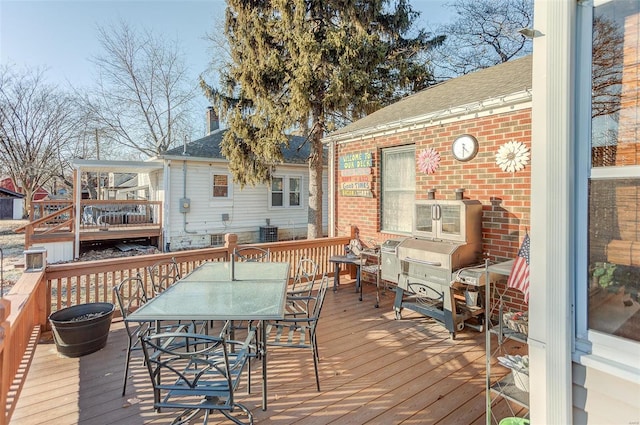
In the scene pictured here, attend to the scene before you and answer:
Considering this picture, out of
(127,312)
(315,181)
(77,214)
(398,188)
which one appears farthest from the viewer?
(315,181)

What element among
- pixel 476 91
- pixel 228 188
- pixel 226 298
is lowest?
pixel 226 298

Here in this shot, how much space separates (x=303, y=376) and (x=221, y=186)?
9.87 meters

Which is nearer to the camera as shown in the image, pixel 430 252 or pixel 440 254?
pixel 440 254

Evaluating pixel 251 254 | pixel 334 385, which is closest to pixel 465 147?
pixel 334 385

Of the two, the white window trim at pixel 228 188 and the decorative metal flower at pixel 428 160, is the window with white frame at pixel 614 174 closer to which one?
the decorative metal flower at pixel 428 160

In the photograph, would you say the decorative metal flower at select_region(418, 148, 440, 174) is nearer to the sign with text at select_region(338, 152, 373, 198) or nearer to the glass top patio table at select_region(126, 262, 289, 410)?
the sign with text at select_region(338, 152, 373, 198)

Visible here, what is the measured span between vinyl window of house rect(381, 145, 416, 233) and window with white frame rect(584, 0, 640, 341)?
3635 millimetres

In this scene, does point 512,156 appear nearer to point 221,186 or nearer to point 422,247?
point 422,247

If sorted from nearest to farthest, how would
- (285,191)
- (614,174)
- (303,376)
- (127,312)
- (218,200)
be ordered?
(614,174)
(303,376)
(127,312)
(218,200)
(285,191)

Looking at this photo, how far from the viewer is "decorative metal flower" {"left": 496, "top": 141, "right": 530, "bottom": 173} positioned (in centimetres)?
376

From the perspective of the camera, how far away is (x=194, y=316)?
2.48 meters

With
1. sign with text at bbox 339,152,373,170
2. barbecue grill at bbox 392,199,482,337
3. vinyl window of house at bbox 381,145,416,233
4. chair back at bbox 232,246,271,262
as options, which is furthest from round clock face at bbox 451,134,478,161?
chair back at bbox 232,246,271,262

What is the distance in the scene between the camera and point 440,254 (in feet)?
12.8

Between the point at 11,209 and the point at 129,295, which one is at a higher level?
the point at 11,209
